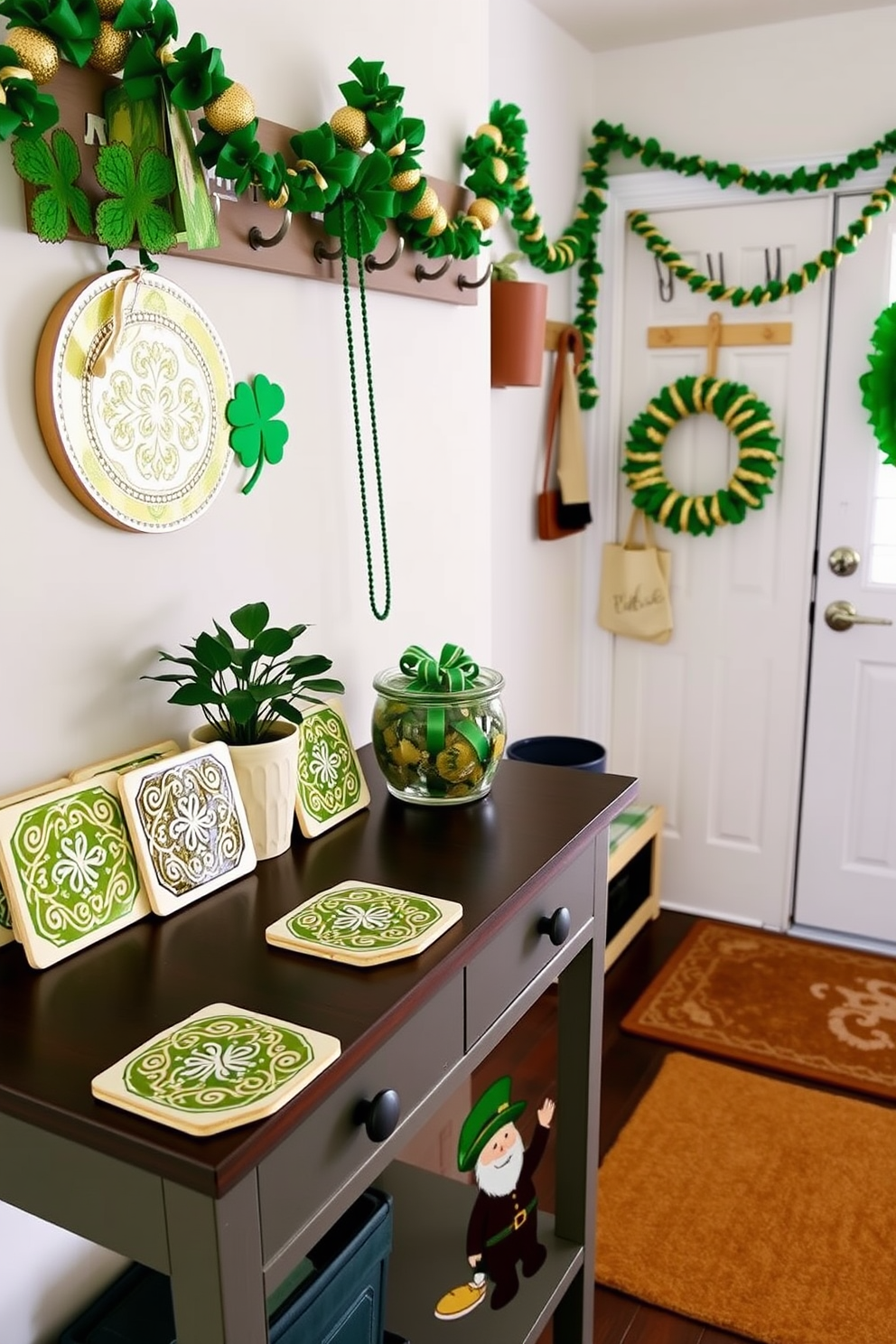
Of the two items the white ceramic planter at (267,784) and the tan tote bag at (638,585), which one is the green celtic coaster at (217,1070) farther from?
the tan tote bag at (638,585)

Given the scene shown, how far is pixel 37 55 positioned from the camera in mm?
1021

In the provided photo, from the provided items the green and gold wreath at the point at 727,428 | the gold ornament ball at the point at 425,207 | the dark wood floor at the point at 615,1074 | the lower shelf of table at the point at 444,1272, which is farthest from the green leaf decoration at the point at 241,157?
the green and gold wreath at the point at 727,428

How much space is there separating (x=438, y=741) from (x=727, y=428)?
2.03 metres

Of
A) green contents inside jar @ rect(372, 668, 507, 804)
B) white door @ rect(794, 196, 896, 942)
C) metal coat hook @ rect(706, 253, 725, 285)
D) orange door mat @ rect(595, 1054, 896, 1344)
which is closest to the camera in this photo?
green contents inside jar @ rect(372, 668, 507, 804)

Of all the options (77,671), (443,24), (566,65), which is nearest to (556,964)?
(77,671)

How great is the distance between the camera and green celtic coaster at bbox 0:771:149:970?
104 centimetres

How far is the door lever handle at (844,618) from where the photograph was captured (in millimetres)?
3092

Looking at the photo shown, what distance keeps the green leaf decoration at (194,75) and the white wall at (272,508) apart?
0.17m

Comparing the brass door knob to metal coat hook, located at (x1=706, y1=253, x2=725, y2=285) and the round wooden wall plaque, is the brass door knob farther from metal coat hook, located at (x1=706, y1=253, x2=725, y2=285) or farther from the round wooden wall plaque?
the round wooden wall plaque

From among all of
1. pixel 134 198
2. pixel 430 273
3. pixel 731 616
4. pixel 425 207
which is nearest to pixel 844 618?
pixel 731 616

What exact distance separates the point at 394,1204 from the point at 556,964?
0.57 m

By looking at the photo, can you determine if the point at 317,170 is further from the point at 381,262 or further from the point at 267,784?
the point at 267,784

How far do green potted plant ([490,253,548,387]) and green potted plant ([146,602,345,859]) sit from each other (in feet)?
4.34

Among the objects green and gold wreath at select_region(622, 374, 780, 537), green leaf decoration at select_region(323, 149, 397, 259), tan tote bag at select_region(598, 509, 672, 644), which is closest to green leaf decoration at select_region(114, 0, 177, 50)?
green leaf decoration at select_region(323, 149, 397, 259)
